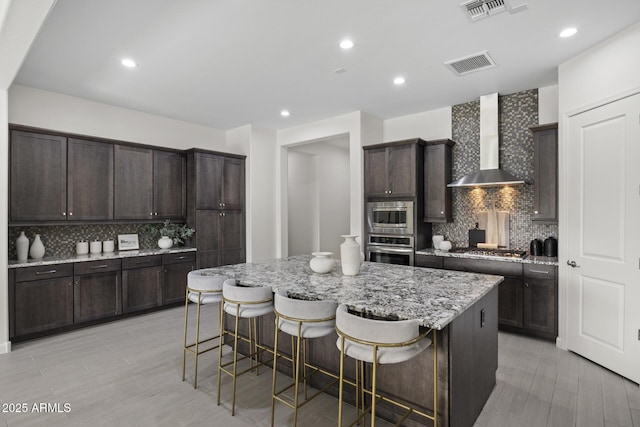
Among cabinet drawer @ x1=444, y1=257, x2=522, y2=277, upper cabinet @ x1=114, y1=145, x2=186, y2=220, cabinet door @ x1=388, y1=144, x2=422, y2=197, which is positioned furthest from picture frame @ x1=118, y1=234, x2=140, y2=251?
cabinet drawer @ x1=444, y1=257, x2=522, y2=277

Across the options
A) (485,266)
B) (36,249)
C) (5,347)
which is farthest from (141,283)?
(485,266)

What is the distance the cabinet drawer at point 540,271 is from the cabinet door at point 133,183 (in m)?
5.07

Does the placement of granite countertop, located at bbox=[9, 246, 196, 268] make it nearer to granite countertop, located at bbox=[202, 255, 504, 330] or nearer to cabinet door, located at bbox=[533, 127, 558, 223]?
granite countertop, located at bbox=[202, 255, 504, 330]

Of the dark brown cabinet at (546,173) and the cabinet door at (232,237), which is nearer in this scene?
the dark brown cabinet at (546,173)

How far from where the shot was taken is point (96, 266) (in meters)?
4.20

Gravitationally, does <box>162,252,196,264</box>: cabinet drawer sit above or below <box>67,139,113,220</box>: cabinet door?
below

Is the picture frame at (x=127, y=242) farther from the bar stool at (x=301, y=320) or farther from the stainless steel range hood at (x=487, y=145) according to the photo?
the stainless steel range hood at (x=487, y=145)

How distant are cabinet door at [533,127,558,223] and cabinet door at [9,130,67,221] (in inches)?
225

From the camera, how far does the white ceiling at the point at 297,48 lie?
2543 mm

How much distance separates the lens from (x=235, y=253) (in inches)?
229

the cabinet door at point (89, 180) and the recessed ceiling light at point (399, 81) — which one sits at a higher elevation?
the recessed ceiling light at point (399, 81)

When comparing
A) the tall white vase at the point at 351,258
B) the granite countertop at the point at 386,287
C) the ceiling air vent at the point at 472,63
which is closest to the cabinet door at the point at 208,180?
the granite countertop at the point at 386,287

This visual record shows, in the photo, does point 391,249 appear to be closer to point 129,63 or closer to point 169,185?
point 169,185

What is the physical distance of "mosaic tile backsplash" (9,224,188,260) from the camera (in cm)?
409
